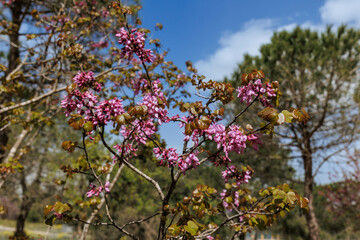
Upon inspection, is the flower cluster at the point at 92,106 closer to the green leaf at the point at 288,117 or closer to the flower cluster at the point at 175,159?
the flower cluster at the point at 175,159

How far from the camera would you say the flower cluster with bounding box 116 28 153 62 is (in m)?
2.12

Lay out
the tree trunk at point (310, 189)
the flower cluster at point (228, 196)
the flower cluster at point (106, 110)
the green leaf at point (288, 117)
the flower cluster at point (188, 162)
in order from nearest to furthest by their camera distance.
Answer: the green leaf at point (288, 117), the flower cluster at point (106, 110), the flower cluster at point (188, 162), the flower cluster at point (228, 196), the tree trunk at point (310, 189)

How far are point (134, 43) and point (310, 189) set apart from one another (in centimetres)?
1006

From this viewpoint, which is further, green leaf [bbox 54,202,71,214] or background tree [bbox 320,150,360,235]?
background tree [bbox 320,150,360,235]

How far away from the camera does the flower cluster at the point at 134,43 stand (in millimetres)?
2121

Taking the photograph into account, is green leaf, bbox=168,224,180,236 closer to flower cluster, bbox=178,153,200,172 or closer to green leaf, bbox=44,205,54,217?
flower cluster, bbox=178,153,200,172

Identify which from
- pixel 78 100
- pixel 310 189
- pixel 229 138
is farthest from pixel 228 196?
pixel 310 189

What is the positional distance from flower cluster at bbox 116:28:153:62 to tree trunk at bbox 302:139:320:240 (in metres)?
8.97

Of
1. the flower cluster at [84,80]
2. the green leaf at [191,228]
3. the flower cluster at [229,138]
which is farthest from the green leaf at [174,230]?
the flower cluster at [84,80]

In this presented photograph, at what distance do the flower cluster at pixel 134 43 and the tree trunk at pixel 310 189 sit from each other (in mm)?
8973

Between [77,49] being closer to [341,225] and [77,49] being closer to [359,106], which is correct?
[359,106]

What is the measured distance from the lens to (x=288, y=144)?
9.77 m

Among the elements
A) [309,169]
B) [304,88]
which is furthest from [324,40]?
[309,169]

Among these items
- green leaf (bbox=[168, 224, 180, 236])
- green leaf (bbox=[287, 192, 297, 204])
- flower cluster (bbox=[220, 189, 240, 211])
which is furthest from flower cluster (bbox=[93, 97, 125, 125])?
flower cluster (bbox=[220, 189, 240, 211])
